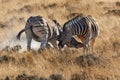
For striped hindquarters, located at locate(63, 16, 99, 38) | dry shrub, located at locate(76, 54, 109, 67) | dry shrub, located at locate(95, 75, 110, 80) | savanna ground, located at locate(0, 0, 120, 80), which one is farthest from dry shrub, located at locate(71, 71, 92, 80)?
striped hindquarters, located at locate(63, 16, 99, 38)

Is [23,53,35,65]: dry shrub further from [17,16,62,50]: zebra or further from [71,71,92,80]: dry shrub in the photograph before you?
[71,71,92,80]: dry shrub

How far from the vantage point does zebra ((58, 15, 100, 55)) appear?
15391 millimetres

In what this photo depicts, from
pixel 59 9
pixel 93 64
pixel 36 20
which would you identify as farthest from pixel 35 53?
pixel 59 9

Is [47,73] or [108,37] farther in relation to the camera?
[108,37]

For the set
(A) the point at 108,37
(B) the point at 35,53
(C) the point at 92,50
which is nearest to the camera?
(B) the point at 35,53

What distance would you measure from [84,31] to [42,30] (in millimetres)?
1214

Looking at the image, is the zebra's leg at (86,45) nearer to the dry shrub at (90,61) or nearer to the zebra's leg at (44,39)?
the zebra's leg at (44,39)

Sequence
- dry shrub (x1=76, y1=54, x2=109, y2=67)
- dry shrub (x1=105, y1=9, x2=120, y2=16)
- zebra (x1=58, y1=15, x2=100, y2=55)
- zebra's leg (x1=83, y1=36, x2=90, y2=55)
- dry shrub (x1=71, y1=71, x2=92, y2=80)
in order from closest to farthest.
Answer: dry shrub (x1=71, y1=71, x2=92, y2=80) → dry shrub (x1=76, y1=54, x2=109, y2=67) → zebra's leg (x1=83, y1=36, x2=90, y2=55) → zebra (x1=58, y1=15, x2=100, y2=55) → dry shrub (x1=105, y1=9, x2=120, y2=16)

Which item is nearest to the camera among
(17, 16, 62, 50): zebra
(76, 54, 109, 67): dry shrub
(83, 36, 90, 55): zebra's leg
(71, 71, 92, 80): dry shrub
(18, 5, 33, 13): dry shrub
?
(71, 71, 92, 80): dry shrub

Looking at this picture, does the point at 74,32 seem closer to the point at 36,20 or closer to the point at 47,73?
the point at 36,20

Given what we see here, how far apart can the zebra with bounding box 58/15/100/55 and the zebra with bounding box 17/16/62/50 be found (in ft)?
0.75

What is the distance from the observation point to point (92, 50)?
1555 cm

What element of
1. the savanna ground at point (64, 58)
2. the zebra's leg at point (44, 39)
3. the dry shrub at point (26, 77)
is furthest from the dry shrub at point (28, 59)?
the dry shrub at point (26, 77)

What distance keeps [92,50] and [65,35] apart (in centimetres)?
88
